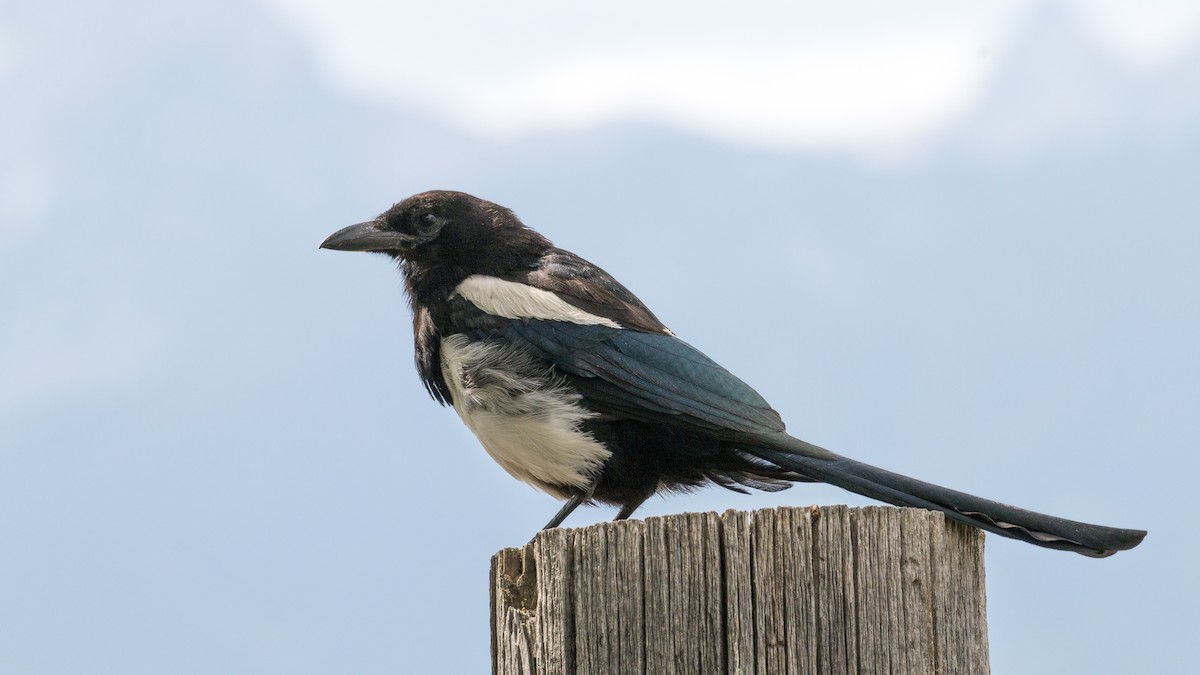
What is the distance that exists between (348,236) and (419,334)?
2.09 ft

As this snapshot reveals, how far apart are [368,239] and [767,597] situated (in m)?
2.88

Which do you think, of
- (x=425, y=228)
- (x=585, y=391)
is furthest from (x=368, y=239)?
(x=585, y=391)

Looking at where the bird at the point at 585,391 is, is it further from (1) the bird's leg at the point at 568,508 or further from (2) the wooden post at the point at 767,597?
(2) the wooden post at the point at 767,597

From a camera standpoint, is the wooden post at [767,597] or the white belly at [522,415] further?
the white belly at [522,415]

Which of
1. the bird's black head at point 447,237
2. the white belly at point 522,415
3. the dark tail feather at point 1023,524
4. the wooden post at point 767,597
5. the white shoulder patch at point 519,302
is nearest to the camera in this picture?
the wooden post at point 767,597

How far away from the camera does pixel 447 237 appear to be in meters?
4.71

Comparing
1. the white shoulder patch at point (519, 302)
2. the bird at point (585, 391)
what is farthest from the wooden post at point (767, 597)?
Result: the white shoulder patch at point (519, 302)

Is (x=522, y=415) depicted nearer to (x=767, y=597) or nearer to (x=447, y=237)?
(x=447, y=237)

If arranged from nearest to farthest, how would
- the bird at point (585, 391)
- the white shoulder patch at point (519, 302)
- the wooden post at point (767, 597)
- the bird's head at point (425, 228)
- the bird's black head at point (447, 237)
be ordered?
1. the wooden post at point (767, 597)
2. the bird at point (585, 391)
3. the white shoulder patch at point (519, 302)
4. the bird's black head at point (447, 237)
5. the bird's head at point (425, 228)

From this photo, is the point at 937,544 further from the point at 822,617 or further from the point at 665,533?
the point at 665,533

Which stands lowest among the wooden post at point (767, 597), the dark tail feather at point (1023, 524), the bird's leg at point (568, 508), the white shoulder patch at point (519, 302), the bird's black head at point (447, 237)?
the wooden post at point (767, 597)

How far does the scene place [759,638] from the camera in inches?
92.7

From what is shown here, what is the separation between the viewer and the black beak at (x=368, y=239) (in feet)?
15.6

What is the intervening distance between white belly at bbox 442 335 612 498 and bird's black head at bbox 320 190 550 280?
0.45 m
